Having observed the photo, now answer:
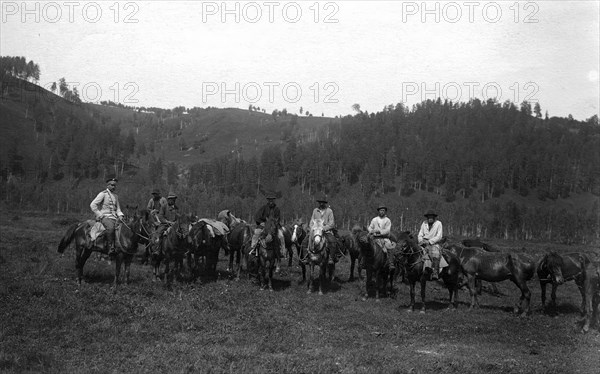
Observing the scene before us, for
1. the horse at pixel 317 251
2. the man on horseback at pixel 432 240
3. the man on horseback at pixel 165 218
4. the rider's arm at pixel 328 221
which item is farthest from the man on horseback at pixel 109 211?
the man on horseback at pixel 432 240

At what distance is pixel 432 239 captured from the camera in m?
17.4

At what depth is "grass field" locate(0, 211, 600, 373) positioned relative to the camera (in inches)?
392

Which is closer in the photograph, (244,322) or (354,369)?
(354,369)

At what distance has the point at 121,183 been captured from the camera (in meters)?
164

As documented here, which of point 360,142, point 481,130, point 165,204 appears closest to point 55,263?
point 165,204

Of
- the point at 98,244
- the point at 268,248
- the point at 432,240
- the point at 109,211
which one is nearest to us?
the point at 98,244

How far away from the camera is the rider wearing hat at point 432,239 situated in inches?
658

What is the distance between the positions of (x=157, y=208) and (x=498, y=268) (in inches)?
622

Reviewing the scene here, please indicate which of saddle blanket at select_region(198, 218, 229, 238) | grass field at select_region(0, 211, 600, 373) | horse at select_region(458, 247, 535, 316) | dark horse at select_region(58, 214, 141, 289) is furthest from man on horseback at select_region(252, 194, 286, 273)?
horse at select_region(458, 247, 535, 316)

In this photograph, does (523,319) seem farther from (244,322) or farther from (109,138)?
(109,138)

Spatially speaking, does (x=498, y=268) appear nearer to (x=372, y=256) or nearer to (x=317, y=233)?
(x=372, y=256)

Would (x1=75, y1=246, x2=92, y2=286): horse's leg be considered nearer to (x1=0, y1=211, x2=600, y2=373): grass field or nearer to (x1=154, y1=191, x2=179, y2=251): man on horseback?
(x1=0, y1=211, x2=600, y2=373): grass field

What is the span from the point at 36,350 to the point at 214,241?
11306mm

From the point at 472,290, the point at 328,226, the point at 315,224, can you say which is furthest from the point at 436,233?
the point at 315,224
